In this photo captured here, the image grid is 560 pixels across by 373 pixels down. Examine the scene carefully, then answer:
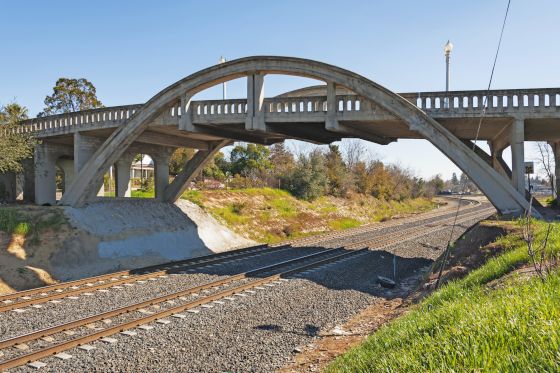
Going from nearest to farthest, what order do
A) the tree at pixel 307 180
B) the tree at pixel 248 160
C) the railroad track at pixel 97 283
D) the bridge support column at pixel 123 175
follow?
the railroad track at pixel 97 283, the bridge support column at pixel 123 175, the tree at pixel 307 180, the tree at pixel 248 160

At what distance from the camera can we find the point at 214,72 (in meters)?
21.2

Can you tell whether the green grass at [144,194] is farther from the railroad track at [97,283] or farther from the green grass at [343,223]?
the railroad track at [97,283]

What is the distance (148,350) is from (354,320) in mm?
5347

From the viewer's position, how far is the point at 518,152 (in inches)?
667

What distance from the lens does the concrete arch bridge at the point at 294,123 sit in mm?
17062

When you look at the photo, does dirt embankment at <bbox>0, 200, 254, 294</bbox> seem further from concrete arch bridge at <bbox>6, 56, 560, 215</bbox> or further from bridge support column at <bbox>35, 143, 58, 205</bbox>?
bridge support column at <bbox>35, 143, 58, 205</bbox>

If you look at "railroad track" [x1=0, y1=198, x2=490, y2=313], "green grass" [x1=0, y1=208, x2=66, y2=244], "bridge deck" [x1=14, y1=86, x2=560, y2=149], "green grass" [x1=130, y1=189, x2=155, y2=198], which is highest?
"bridge deck" [x1=14, y1=86, x2=560, y2=149]

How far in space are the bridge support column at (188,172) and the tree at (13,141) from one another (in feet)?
28.9

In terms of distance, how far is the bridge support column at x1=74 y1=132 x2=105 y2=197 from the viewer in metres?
24.5

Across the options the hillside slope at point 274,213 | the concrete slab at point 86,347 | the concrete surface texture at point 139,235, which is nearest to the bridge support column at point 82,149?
the concrete surface texture at point 139,235

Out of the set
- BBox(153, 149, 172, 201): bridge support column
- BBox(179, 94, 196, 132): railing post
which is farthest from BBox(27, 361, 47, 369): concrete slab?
BBox(153, 149, 172, 201): bridge support column

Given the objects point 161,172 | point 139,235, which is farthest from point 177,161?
point 139,235

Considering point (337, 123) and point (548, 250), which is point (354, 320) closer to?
point (548, 250)

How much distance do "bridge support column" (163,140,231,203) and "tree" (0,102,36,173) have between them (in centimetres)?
880
